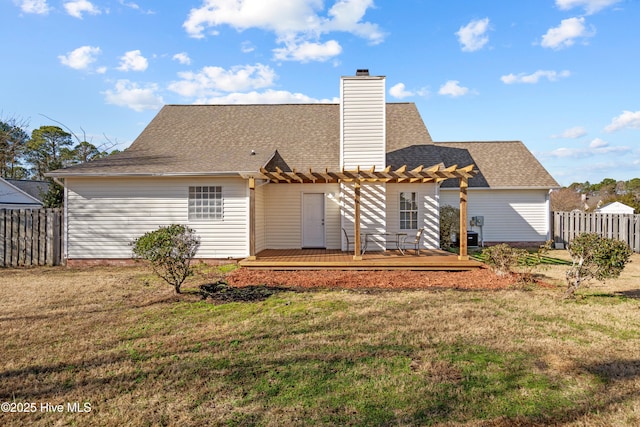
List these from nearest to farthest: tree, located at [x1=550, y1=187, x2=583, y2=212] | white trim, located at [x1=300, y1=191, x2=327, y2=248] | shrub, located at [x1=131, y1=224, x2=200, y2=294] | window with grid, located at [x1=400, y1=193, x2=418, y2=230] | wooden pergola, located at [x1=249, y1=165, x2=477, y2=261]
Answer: shrub, located at [x1=131, y1=224, x2=200, y2=294] < wooden pergola, located at [x1=249, y1=165, x2=477, y2=261] < window with grid, located at [x1=400, y1=193, x2=418, y2=230] < white trim, located at [x1=300, y1=191, x2=327, y2=248] < tree, located at [x1=550, y1=187, x2=583, y2=212]

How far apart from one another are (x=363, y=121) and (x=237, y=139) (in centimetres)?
515

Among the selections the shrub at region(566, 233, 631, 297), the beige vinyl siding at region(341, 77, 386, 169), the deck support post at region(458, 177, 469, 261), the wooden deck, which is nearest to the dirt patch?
the wooden deck

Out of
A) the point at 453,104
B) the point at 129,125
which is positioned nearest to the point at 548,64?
the point at 453,104

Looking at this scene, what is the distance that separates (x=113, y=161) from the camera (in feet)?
37.4

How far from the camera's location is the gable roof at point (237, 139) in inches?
424

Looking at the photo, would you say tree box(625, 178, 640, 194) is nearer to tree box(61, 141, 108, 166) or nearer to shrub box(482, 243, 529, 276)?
shrub box(482, 243, 529, 276)

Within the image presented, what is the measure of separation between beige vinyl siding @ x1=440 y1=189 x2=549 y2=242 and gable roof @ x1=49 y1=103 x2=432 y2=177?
367 cm

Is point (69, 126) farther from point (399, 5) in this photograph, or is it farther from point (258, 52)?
point (399, 5)

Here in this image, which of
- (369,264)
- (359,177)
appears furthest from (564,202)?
(369,264)

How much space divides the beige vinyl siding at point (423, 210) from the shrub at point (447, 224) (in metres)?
1.67

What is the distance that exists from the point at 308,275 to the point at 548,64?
Answer: 12770mm

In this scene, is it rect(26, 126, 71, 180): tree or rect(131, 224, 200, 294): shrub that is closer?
rect(131, 224, 200, 294): shrub

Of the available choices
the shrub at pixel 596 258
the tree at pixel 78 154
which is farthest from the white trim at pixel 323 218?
the tree at pixel 78 154

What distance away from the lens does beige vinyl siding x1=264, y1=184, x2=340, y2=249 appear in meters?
12.5
